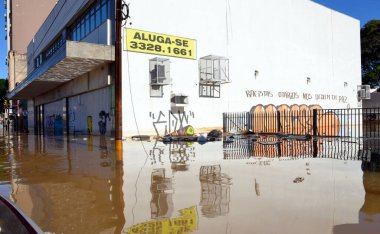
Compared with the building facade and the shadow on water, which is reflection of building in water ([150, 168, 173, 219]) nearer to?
the shadow on water

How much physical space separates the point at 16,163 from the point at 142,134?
10844 mm

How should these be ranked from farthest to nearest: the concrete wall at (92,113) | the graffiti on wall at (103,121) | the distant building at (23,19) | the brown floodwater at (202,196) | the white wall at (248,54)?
the distant building at (23,19) → the graffiti on wall at (103,121) → the concrete wall at (92,113) → the white wall at (248,54) → the brown floodwater at (202,196)

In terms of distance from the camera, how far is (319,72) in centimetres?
3412

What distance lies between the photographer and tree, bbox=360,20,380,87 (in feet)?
165

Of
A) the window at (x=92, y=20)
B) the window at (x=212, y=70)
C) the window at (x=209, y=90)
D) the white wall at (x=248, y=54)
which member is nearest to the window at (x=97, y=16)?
the window at (x=92, y=20)

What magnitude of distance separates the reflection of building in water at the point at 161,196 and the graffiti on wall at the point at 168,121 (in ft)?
45.8

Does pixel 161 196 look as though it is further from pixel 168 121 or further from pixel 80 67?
pixel 80 67

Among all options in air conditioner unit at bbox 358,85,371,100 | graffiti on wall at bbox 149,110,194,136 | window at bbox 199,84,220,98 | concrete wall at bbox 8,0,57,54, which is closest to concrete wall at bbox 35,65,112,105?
graffiti on wall at bbox 149,110,194,136

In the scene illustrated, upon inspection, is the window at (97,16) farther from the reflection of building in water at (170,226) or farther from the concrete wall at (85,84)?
the reflection of building in water at (170,226)

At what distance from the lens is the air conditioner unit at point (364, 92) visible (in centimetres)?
3812

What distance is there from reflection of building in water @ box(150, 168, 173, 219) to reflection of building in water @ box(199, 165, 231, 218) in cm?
55

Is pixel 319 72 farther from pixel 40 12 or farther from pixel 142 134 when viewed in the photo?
pixel 40 12

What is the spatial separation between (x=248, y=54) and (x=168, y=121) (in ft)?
33.9

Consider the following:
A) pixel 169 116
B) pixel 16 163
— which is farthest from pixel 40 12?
pixel 16 163
